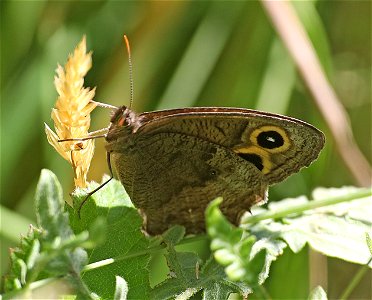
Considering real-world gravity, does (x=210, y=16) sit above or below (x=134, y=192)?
above

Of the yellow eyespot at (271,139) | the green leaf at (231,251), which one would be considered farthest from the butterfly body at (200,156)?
the green leaf at (231,251)

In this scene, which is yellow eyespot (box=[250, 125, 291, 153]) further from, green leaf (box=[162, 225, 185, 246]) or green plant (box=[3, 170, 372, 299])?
green leaf (box=[162, 225, 185, 246])

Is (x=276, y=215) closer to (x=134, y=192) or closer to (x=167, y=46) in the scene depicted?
(x=134, y=192)

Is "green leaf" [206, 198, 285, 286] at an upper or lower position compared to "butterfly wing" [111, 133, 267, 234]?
lower

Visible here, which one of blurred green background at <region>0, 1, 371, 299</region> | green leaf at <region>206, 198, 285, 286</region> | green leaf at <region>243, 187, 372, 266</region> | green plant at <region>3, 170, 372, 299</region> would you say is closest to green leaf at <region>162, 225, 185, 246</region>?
green plant at <region>3, 170, 372, 299</region>

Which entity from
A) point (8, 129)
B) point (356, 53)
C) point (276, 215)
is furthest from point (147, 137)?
point (356, 53)

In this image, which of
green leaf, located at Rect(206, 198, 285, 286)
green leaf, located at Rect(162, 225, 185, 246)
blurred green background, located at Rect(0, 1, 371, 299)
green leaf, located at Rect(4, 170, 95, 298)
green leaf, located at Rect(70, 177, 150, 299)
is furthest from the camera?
blurred green background, located at Rect(0, 1, 371, 299)
